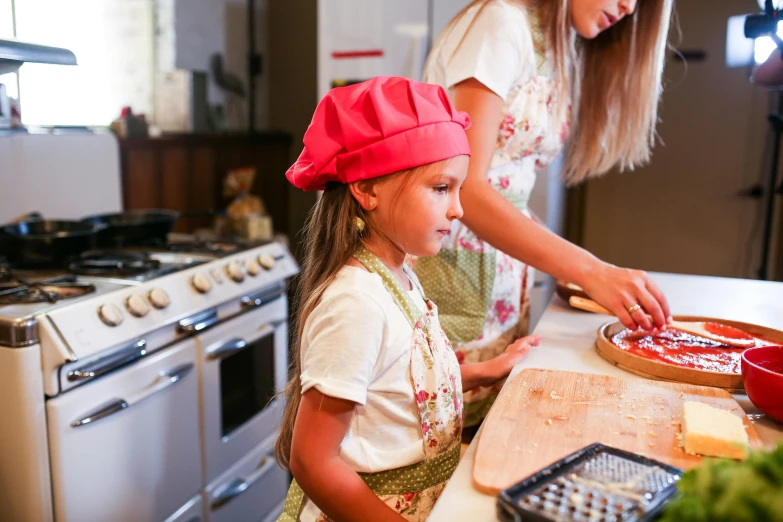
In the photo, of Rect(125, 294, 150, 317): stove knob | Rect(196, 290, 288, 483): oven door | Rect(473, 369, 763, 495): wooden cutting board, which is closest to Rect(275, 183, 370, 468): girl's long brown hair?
Rect(473, 369, 763, 495): wooden cutting board

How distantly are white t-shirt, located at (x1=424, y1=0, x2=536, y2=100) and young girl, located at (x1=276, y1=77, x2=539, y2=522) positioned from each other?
0.30 m

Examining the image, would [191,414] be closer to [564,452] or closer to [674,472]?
[564,452]

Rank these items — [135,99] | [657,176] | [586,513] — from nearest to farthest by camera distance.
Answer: [586,513] < [135,99] < [657,176]

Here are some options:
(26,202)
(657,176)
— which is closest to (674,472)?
(26,202)

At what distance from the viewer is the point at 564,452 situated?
75cm

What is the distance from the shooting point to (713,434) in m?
0.74

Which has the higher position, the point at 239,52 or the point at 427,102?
the point at 239,52

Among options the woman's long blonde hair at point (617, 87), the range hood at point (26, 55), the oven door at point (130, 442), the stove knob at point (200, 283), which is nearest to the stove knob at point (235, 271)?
the stove knob at point (200, 283)

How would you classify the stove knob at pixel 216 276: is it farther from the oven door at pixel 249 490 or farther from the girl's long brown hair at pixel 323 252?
the girl's long brown hair at pixel 323 252

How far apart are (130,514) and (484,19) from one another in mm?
1310

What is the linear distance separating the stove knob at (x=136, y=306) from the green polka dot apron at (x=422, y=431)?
72cm

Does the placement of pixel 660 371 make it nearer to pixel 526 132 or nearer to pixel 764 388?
pixel 764 388

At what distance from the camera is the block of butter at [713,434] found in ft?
2.40

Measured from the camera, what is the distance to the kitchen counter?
0.68 meters
